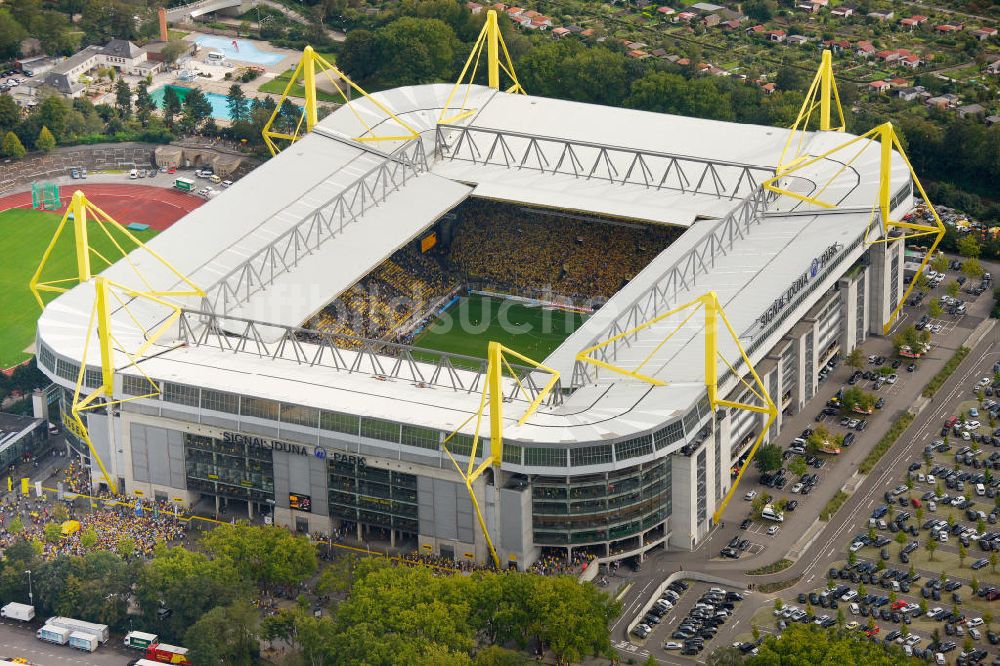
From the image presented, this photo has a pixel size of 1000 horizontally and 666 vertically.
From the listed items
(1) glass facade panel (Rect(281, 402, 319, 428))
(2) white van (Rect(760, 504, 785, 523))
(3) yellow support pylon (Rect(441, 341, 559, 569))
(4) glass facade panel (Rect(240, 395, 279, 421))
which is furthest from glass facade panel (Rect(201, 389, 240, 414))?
(2) white van (Rect(760, 504, 785, 523))

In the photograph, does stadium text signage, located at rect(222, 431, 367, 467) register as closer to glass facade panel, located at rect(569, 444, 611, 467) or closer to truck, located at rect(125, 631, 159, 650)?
glass facade panel, located at rect(569, 444, 611, 467)

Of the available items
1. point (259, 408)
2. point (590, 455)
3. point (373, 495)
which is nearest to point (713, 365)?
point (590, 455)

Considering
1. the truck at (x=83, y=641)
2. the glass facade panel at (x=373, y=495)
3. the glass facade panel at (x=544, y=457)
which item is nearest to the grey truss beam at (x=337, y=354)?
the glass facade panel at (x=544, y=457)

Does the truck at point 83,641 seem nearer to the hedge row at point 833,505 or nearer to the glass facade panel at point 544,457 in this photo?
the glass facade panel at point 544,457

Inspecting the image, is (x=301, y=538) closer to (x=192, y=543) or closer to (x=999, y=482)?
(x=192, y=543)

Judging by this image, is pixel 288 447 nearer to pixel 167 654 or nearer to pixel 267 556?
pixel 267 556

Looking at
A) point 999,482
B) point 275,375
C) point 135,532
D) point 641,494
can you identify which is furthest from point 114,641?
point 999,482
